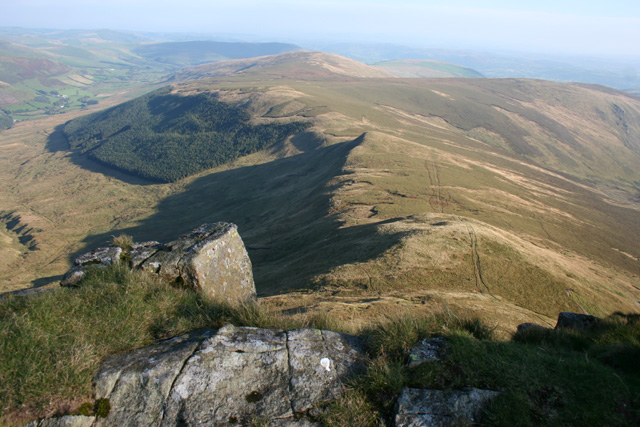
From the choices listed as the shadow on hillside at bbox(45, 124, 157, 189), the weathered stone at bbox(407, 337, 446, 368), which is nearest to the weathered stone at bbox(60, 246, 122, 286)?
the weathered stone at bbox(407, 337, 446, 368)

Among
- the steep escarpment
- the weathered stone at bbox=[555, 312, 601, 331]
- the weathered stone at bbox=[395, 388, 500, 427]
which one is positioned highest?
the weathered stone at bbox=[395, 388, 500, 427]

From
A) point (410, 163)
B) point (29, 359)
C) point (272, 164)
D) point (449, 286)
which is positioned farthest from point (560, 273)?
point (272, 164)

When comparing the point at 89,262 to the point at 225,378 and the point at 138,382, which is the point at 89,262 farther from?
the point at 225,378

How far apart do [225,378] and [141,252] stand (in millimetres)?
7489

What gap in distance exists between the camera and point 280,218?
225ft

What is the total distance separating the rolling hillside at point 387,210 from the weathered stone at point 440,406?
1150 centimetres

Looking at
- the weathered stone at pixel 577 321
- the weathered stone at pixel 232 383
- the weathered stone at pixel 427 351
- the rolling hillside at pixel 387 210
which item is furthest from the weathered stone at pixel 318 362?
the rolling hillside at pixel 387 210

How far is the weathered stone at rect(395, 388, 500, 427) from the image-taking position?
5516 millimetres

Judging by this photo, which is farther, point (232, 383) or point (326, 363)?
point (326, 363)

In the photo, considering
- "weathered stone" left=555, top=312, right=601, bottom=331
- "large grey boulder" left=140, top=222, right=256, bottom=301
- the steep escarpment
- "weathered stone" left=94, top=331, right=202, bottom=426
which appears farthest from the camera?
the steep escarpment

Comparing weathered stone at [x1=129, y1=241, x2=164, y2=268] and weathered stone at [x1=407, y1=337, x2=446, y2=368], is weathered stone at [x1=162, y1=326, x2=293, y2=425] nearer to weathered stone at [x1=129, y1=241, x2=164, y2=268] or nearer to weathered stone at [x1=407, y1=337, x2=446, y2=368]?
weathered stone at [x1=407, y1=337, x2=446, y2=368]

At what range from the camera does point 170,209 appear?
113 metres

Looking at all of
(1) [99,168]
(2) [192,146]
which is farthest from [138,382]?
(1) [99,168]

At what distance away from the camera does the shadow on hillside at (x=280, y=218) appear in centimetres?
3519
